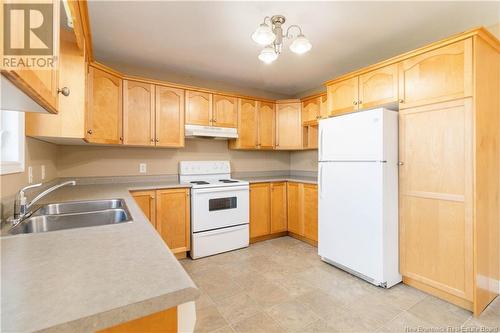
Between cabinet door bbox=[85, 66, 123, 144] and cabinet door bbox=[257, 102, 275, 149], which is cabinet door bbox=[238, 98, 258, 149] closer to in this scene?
cabinet door bbox=[257, 102, 275, 149]

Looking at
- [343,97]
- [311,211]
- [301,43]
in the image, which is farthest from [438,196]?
[301,43]

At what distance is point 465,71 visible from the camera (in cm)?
187

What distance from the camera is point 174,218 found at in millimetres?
2941

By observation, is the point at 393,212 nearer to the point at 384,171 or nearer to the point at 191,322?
the point at 384,171

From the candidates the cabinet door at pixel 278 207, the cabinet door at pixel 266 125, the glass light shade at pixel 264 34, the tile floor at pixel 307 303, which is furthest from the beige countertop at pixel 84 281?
the cabinet door at pixel 266 125

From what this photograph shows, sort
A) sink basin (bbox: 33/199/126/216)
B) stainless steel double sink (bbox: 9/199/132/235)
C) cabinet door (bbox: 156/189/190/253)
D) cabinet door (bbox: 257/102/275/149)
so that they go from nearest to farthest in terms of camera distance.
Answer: stainless steel double sink (bbox: 9/199/132/235) < sink basin (bbox: 33/199/126/216) < cabinet door (bbox: 156/189/190/253) < cabinet door (bbox: 257/102/275/149)

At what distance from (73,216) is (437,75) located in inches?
113

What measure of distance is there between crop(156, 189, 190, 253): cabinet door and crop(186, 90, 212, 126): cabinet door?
3.14 ft

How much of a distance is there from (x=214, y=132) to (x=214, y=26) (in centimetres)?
139

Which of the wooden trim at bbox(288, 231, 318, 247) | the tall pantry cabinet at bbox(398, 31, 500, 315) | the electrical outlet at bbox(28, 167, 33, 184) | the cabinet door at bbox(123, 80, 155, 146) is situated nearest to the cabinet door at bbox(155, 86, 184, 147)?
the cabinet door at bbox(123, 80, 155, 146)

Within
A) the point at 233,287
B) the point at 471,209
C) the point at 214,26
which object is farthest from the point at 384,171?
the point at 214,26

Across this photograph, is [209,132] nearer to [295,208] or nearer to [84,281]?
[295,208]

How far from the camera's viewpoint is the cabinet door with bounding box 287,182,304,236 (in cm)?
358

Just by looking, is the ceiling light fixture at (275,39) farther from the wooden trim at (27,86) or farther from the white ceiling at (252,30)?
the wooden trim at (27,86)
